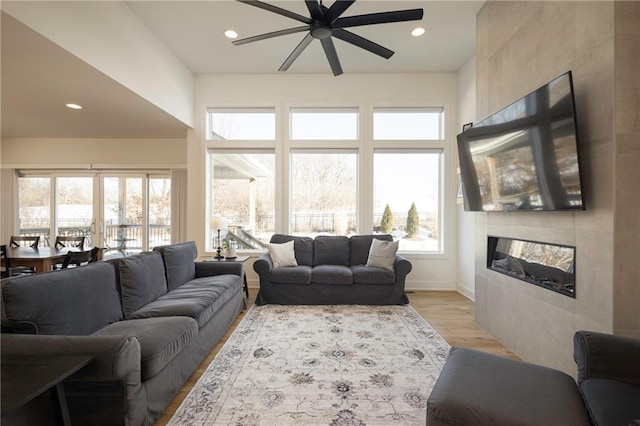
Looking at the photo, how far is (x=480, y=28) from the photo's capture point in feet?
10.6

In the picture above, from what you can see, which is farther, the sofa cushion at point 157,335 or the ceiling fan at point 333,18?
the ceiling fan at point 333,18

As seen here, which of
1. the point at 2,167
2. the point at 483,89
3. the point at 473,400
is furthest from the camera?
the point at 2,167

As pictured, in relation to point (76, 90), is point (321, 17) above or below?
above

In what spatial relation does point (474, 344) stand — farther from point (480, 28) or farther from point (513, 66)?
→ point (480, 28)

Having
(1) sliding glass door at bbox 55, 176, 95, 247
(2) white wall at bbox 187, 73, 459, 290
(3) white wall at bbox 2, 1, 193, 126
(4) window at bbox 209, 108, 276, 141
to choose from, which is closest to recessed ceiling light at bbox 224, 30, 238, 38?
(3) white wall at bbox 2, 1, 193, 126

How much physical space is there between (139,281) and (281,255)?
192 centimetres

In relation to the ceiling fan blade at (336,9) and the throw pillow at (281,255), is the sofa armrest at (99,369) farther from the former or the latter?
the ceiling fan blade at (336,9)

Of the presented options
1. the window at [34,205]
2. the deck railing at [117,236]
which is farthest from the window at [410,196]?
the window at [34,205]

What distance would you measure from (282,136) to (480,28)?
9.97ft

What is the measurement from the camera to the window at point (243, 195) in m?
4.89

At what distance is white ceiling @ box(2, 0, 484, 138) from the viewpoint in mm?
2738

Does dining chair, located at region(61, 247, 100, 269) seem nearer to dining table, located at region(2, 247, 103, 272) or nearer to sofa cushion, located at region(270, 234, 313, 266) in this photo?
dining table, located at region(2, 247, 103, 272)

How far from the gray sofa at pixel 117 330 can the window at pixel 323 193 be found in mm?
→ 2242

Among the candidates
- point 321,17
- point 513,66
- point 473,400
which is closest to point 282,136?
point 321,17
